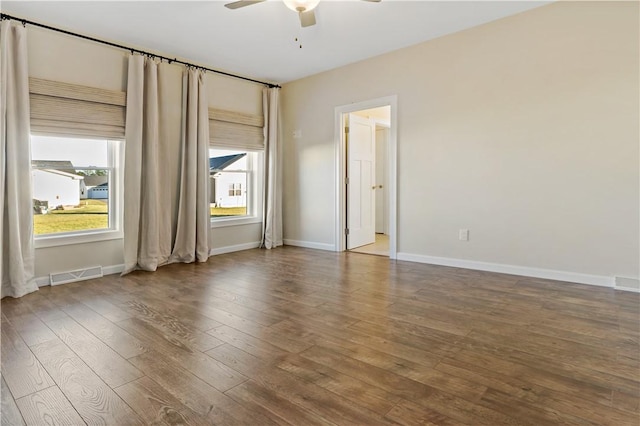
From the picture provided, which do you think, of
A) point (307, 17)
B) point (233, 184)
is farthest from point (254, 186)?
point (307, 17)

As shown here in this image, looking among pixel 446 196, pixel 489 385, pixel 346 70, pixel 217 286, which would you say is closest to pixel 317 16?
pixel 346 70

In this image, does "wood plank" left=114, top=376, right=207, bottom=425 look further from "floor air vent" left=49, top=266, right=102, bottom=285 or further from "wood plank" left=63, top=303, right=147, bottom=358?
"floor air vent" left=49, top=266, right=102, bottom=285

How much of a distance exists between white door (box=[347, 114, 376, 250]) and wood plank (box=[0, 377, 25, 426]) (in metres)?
4.25

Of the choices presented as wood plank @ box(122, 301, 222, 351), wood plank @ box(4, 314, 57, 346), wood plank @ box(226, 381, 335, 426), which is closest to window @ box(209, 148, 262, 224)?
wood plank @ box(122, 301, 222, 351)

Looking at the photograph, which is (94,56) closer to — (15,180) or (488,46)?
(15,180)

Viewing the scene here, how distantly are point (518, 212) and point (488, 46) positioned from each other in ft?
6.00

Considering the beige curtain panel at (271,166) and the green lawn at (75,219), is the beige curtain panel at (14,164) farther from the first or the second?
the beige curtain panel at (271,166)

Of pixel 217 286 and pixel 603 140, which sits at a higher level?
pixel 603 140

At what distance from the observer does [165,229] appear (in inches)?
175

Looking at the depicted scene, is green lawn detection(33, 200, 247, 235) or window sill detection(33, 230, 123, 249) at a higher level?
green lawn detection(33, 200, 247, 235)

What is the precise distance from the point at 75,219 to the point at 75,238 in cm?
Answer: 24

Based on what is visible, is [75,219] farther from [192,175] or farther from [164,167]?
[192,175]

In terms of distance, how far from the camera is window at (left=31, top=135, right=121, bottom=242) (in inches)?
145

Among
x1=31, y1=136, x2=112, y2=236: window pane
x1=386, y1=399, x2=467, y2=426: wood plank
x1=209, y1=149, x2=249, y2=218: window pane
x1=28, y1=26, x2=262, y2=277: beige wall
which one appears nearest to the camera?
x1=386, y1=399, x2=467, y2=426: wood plank
